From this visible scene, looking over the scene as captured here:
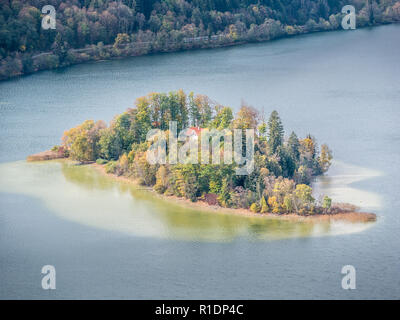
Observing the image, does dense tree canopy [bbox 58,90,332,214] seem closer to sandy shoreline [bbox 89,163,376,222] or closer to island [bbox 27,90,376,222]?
island [bbox 27,90,376,222]

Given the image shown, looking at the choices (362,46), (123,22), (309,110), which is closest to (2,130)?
(309,110)

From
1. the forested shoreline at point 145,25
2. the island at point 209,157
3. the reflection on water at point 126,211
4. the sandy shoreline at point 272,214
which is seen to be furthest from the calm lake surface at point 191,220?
the forested shoreline at point 145,25

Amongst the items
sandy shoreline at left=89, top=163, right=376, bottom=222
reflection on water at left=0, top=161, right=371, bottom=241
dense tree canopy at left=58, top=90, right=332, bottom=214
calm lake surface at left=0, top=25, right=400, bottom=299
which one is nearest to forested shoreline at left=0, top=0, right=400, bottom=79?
calm lake surface at left=0, top=25, right=400, bottom=299

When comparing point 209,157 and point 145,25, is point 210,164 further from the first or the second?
point 145,25

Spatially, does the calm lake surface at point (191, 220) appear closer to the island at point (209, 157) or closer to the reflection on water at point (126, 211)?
the reflection on water at point (126, 211)

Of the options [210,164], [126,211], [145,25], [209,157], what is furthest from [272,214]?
[145,25]

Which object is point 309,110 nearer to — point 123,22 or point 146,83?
point 146,83
